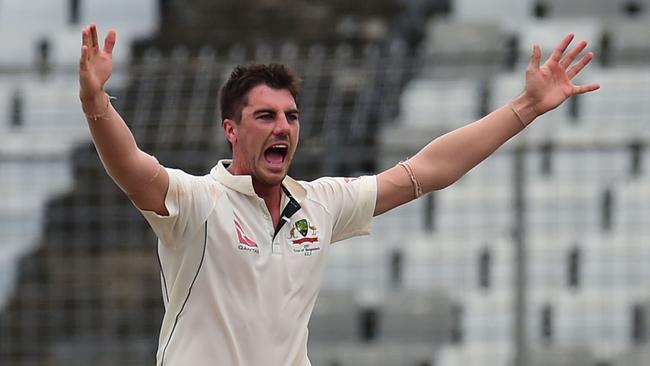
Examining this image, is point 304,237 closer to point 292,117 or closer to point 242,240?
point 242,240

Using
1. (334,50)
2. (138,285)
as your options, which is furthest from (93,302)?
(334,50)

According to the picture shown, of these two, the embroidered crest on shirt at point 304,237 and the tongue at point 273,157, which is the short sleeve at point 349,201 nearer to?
the embroidered crest on shirt at point 304,237

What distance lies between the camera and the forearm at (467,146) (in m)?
4.50

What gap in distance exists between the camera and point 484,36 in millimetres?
→ 11438

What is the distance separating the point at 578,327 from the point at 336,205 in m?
4.21

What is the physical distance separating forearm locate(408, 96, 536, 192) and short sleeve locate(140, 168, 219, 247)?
723 mm

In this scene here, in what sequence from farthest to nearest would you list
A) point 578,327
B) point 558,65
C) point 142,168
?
point 578,327 → point 558,65 → point 142,168

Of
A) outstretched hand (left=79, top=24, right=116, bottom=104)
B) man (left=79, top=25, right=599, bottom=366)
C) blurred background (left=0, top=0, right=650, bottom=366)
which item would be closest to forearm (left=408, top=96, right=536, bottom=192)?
man (left=79, top=25, right=599, bottom=366)

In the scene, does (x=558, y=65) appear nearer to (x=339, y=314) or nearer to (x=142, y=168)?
(x=142, y=168)

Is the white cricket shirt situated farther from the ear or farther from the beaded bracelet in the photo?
the beaded bracelet

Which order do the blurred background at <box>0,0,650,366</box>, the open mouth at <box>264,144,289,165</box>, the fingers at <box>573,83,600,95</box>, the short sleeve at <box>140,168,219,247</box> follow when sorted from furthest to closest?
the blurred background at <box>0,0,650,366</box> → the fingers at <box>573,83,600,95</box> → the open mouth at <box>264,144,289,165</box> → the short sleeve at <box>140,168,219,247</box>

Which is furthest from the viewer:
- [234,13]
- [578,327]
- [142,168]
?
[234,13]

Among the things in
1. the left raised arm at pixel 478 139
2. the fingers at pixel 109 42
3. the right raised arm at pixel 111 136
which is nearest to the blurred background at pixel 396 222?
the left raised arm at pixel 478 139

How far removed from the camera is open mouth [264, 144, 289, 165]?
4.14 m
